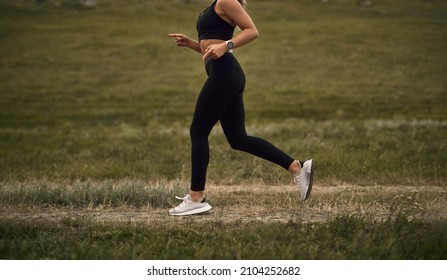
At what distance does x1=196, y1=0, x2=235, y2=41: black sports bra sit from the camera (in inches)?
261

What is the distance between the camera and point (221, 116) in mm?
6922

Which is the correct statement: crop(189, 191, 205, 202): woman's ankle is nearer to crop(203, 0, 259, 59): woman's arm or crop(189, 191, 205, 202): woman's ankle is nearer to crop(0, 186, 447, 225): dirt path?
crop(0, 186, 447, 225): dirt path

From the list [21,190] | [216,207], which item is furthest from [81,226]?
[21,190]

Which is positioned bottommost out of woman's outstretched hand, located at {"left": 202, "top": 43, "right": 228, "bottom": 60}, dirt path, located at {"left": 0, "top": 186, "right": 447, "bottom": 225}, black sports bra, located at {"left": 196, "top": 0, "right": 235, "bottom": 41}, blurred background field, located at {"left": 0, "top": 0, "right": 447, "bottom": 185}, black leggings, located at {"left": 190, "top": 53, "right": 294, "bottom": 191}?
blurred background field, located at {"left": 0, "top": 0, "right": 447, "bottom": 185}

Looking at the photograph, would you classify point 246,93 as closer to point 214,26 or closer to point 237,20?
point 214,26

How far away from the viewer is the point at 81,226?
6.26m

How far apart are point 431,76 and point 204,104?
30.1 m

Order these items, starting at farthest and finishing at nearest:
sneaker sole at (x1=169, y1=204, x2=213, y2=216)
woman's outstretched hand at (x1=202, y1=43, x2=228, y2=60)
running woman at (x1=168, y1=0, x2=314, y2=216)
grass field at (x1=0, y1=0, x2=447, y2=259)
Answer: sneaker sole at (x1=169, y1=204, x2=213, y2=216)
running woman at (x1=168, y1=0, x2=314, y2=216)
woman's outstretched hand at (x1=202, y1=43, x2=228, y2=60)
grass field at (x1=0, y1=0, x2=447, y2=259)

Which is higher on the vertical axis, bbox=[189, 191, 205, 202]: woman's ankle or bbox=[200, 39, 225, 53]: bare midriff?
bbox=[200, 39, 225, 53]: bare midriff

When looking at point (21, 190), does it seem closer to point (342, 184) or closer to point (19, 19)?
point (342, 184)

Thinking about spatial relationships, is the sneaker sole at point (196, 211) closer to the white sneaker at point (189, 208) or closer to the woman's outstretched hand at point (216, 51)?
the white sneaker at point (189, 208)

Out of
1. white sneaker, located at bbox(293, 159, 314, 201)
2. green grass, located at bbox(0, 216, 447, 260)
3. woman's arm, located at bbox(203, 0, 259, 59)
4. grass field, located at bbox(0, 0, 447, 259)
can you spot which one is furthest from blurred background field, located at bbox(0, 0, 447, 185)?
green grass, located at bbox(0, 216, 447, 260)

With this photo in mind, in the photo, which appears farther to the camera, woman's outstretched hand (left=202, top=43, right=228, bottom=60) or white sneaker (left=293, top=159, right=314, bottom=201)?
white sneaker (left=293, top=159, right=314, bottom=201)

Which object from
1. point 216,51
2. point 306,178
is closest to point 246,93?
point 306,178
